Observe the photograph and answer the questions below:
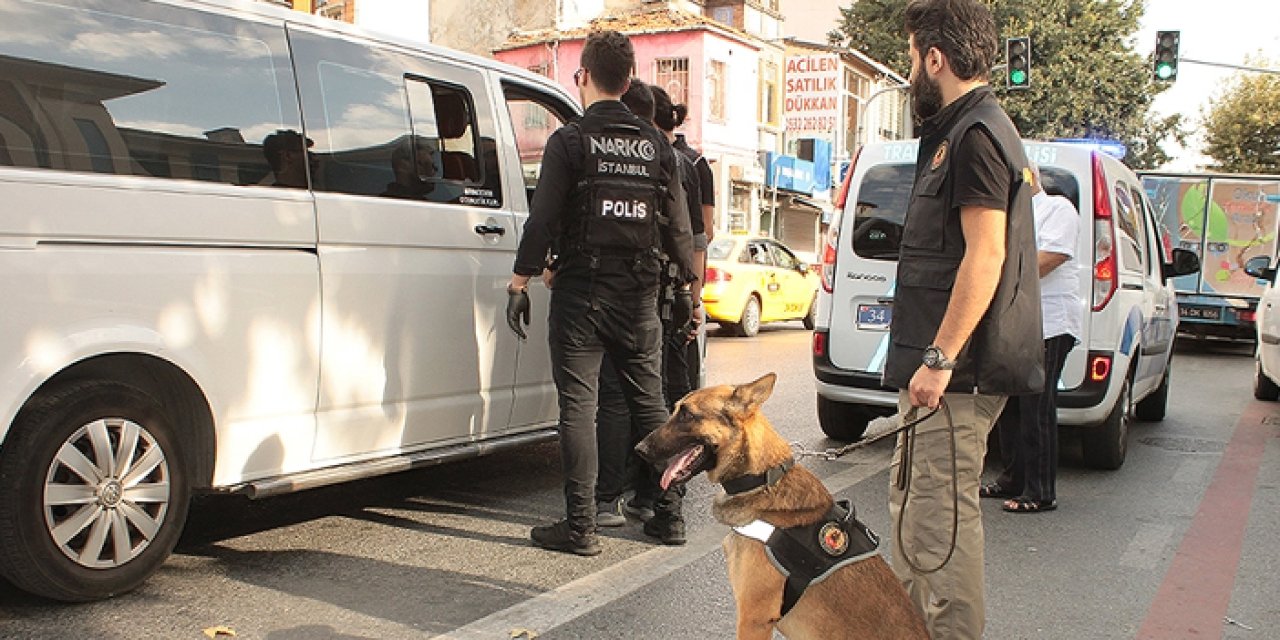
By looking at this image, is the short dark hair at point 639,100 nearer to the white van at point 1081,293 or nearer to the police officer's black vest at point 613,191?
the police officer's black vest at point 613,191

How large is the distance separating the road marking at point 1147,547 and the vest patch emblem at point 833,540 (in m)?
2.52

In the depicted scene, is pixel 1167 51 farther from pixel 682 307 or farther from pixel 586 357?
pixel 586 357

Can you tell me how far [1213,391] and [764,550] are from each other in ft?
34.5

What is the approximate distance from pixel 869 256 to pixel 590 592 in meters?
3.40

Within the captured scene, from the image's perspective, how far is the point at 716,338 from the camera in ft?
53.9

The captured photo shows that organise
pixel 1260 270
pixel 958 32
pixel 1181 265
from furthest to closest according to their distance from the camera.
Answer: pixel 1260 270, pixel 1181 265, pixel 958 32

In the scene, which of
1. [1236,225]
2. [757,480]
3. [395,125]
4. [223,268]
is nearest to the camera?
[757,480]

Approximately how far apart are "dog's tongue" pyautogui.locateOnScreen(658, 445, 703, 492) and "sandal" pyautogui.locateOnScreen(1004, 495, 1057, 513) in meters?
3.18

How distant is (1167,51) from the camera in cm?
2145

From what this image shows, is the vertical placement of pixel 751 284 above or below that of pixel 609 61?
below

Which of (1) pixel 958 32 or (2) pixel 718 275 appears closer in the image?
(1) pixel 958 32

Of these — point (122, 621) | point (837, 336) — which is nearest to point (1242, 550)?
point (837, 336)

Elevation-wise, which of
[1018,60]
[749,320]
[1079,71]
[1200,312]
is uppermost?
[1079,71]

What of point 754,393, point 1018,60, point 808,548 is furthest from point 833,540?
point 1018,60
